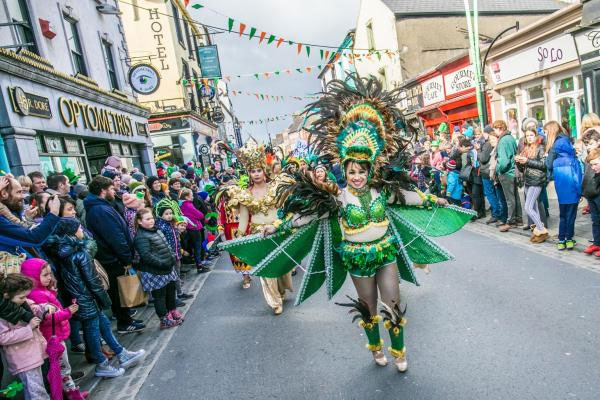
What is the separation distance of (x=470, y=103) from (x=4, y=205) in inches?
737

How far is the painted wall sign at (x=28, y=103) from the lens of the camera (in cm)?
744

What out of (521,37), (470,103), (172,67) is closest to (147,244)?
(521,37)

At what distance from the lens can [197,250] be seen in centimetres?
754

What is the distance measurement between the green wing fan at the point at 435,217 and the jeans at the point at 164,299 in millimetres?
2972

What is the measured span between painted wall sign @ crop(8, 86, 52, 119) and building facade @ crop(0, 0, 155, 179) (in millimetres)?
18

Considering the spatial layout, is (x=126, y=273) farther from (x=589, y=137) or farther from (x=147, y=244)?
(x=589, y=137)

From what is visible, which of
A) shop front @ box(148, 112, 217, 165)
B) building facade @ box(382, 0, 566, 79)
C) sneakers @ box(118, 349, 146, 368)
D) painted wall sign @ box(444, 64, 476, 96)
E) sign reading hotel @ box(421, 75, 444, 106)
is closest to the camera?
sneakers @ box(118, 349, 146, 368)

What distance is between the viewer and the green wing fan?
360cm

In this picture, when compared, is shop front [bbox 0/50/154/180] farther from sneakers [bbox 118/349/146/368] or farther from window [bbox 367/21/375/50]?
window [bbox 367/21/375/50]

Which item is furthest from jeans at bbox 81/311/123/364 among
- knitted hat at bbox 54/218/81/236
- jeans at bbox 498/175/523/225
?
jeans at bbox 498/175/523/225

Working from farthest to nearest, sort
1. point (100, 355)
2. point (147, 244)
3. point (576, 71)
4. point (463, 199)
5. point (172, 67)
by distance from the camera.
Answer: point (172, 67) → point (576, 71) → point (463, 199) → point (147, 244) → point (100, 355)

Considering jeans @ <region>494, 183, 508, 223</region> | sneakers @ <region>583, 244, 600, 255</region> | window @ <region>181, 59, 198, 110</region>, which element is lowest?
sneakers @ <region>583, 244, 600, 255</region>

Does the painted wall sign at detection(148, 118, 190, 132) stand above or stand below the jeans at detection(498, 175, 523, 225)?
above

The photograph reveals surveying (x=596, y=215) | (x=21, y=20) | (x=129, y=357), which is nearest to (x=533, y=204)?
(x=596, y=215)
